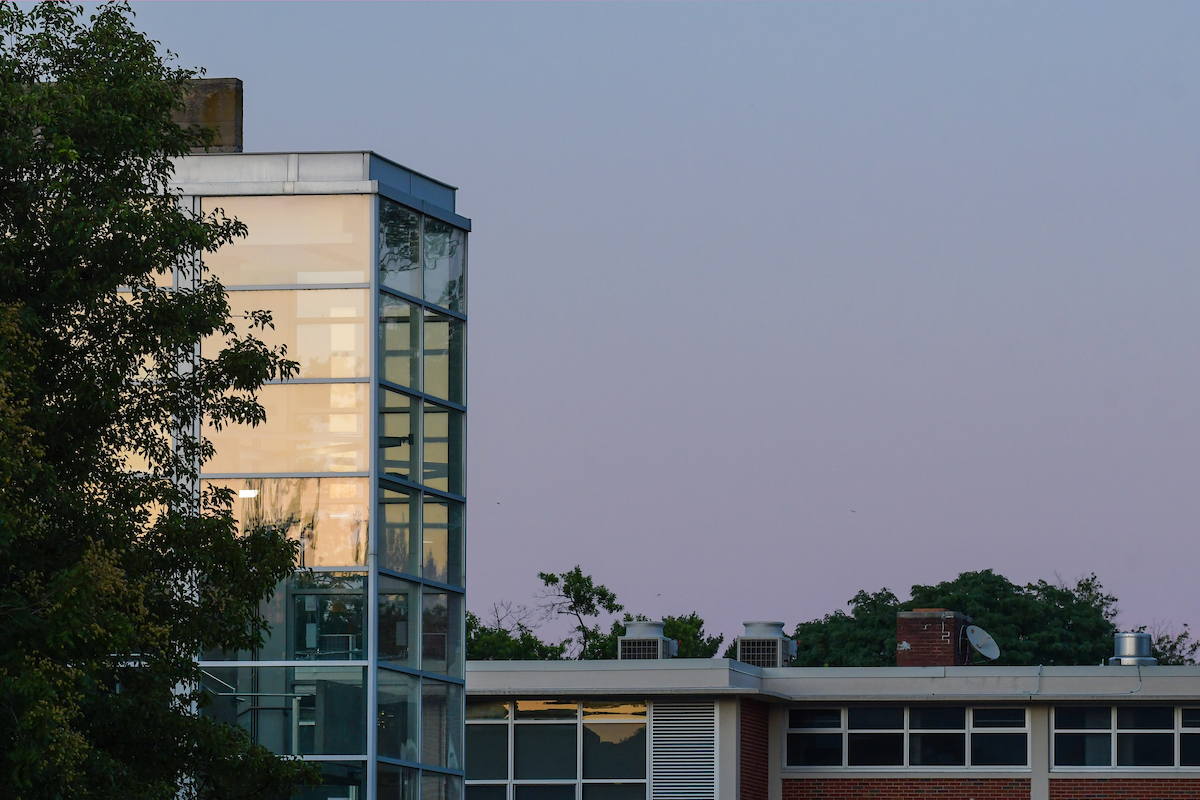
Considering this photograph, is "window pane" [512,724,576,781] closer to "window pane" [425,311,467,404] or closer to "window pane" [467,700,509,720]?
"window pane" [467,700,509,720]

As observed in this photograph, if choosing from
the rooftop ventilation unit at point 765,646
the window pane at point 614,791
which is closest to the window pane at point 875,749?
the rooftop ventilation unit at point 765,646

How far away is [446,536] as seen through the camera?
20.9 m

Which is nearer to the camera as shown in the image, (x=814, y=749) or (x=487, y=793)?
(x=487, y=793)

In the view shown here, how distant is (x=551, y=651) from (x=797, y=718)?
3310 centimetres

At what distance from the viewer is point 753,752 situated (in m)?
29.2

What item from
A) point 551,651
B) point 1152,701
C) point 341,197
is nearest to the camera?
point 341,197

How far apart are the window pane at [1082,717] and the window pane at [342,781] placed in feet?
45.1

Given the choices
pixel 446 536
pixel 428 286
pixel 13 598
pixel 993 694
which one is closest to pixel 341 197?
pixel 428 286

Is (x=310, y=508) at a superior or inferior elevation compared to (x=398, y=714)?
superior

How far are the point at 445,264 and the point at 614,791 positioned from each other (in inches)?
435

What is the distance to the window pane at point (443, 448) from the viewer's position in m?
20.7

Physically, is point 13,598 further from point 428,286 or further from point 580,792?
point 580,792

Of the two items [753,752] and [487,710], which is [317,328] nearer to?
[487,710]

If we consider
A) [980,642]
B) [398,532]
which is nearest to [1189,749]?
[980,642]
